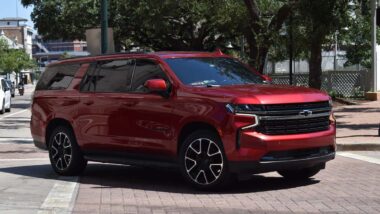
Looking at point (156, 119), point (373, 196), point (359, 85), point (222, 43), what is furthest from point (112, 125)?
point (222, 43)

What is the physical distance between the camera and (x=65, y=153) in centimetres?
1068

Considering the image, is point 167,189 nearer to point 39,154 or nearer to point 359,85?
point 39,154

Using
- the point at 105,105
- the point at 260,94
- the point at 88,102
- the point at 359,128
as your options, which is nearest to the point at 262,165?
the point at 260,94

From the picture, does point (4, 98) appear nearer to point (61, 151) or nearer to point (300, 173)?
point (61, 151)

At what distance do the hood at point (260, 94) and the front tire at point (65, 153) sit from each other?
2833mm

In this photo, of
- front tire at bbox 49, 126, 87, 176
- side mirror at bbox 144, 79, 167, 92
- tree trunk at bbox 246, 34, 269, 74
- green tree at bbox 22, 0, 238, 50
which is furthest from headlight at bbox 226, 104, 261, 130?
green tree at bbox 22, 0, 238, 50

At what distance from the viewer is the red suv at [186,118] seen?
8.12 meters

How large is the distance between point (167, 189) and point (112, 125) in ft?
4.57

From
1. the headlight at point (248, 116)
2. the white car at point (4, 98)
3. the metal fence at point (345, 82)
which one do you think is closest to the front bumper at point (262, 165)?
the headlight at point (248, 116)

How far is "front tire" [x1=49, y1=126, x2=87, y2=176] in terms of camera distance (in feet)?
34.6

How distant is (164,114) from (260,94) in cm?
147

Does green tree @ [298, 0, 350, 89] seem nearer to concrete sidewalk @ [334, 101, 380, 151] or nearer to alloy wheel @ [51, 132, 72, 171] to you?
concrete sidewalk @ [334, 101, 380, 151]

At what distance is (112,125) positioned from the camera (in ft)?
31.9

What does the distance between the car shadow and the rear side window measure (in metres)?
1.53
